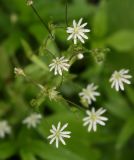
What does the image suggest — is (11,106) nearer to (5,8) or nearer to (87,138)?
(87,138)

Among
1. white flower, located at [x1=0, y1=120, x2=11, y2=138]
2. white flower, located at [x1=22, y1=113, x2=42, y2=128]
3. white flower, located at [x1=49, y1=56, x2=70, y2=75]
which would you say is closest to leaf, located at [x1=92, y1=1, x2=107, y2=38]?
white flower, located at [x1=22, y1=113, x2=42, y2=128]

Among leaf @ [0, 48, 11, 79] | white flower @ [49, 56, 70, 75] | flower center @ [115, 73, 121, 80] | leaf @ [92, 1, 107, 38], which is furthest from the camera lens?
leaf @ [92, 1, 107, 38]

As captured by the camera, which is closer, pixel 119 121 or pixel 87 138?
pixel 87 138

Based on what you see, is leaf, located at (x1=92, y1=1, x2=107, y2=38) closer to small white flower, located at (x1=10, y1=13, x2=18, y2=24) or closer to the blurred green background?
the blurred green background

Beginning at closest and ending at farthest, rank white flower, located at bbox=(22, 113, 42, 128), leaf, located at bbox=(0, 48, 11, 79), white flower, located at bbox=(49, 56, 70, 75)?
white flower, located at bbox=(49, 56, 70, 75) < white flower, located at bbox=(22, 113, 42, 128) < leaf, located at bbox=(0, 48, 11, 79)

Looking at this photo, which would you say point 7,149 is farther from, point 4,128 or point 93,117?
point 93,117

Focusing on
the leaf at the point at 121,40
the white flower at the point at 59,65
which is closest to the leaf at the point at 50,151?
the white flower at the point at 59,65

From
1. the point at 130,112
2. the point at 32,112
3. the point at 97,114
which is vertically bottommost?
the point at 97,114

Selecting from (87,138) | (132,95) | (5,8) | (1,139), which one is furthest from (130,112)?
(5,8)

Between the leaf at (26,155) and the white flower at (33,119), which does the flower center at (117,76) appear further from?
the leaf at (26,155)

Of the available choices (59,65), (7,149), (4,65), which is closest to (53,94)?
(59,65)
